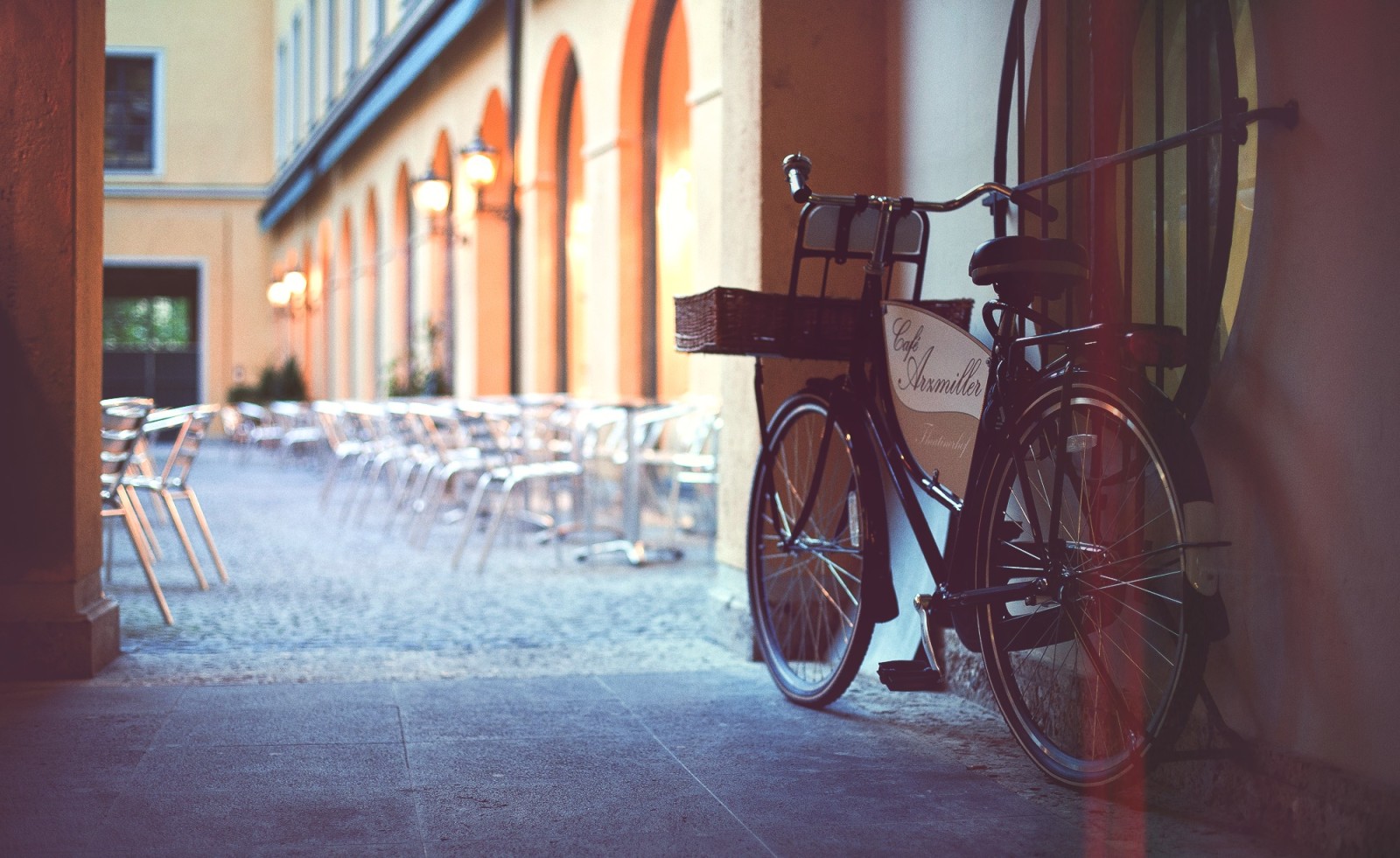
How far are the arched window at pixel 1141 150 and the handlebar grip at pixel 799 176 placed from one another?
56 centimetres

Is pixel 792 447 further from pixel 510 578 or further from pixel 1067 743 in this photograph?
pixel 510 578

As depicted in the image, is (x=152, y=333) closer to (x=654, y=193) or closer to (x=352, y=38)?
(x=352, y=38)

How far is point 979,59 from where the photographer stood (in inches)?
157

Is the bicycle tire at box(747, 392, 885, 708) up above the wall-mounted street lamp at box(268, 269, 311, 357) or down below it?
below

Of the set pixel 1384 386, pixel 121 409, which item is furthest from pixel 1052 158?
pixel 121 409

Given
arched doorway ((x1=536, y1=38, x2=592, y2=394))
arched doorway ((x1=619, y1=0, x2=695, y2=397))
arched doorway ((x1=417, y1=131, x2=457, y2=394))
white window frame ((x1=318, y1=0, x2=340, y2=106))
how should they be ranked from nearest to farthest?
1. arched doorway ((x1=619, y1=0, x2=695, y2=397))
2. arched doorway ((x1=536, y1=38, x2=592, y2=394))
3. arched doorway ((x1=417, y1=131, x2=457, y2=394))
4. white window frame ((x1=318, y1=0, x2=340, y2=106))

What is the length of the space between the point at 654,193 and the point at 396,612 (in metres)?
6.18

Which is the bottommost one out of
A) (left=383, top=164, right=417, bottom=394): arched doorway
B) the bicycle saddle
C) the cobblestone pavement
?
the cobblestone pavement

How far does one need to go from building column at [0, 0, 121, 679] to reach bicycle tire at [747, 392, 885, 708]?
6.53ft

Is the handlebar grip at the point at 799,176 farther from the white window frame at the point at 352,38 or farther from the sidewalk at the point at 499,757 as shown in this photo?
the white window frame at the point at 352,38

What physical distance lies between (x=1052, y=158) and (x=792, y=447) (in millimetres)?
1062

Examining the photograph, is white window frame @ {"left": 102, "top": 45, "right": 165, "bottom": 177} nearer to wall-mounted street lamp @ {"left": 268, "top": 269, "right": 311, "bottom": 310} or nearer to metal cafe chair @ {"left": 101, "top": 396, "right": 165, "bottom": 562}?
wall-mounted street lamp @ {"left": 268, "top": 269, "right": 311, "bottom": 310}

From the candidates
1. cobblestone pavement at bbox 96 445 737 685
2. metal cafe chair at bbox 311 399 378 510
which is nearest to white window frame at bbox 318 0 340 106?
metal cafe chair at bbox 311 399 378 510

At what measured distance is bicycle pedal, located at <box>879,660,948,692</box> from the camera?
322 cm
